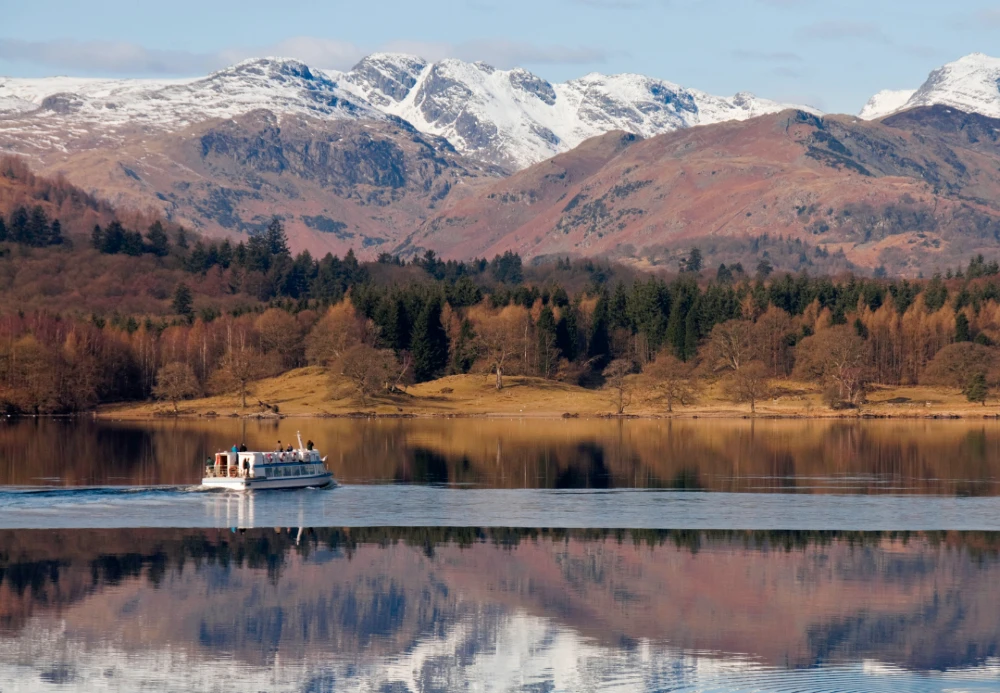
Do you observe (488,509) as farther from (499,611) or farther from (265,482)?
(499,611)

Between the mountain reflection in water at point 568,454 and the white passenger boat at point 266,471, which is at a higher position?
the white passenger boat at point 266,471

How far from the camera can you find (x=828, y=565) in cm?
6756

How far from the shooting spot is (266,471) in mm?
107438

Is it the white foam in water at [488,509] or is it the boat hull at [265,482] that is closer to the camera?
the white foam in water at [488,509]

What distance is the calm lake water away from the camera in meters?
48.2

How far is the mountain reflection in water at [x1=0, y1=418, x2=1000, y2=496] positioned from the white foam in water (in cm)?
613

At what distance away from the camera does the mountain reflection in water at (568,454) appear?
109 metres

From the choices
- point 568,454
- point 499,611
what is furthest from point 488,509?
point 568,454

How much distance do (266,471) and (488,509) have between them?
2397 cm

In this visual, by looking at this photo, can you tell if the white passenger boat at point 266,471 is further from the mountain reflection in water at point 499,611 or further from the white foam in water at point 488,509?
the mountain reflection in water at point 499,611

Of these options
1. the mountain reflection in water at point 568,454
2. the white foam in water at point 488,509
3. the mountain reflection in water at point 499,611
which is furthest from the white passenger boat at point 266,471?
the mountain reflection in water at point 499,611

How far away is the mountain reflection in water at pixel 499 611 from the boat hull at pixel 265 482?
25.5 meters

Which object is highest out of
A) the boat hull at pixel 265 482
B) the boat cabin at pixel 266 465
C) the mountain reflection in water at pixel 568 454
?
the boat cabin at pixel 266 465

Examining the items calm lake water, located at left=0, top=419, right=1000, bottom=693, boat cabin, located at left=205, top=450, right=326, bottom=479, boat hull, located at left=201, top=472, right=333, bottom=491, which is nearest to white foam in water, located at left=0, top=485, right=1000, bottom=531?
calm lake water, located at left=0, top=419, right=1000, bottom=693
